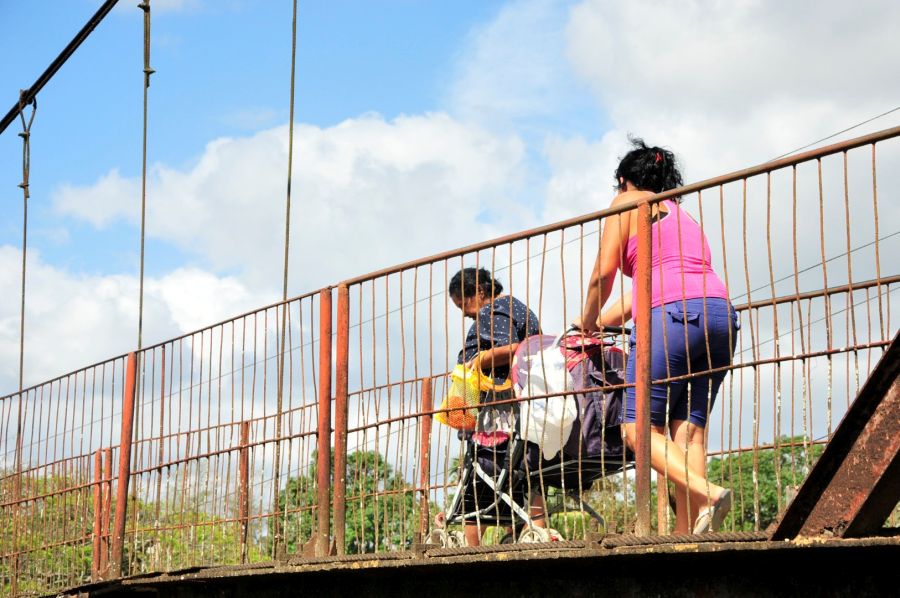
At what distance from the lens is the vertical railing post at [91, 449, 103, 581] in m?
7.90

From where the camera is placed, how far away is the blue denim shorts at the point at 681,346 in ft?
16.2

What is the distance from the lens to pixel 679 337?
16.3 feet

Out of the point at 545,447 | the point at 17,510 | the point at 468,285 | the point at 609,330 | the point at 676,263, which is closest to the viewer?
the point at 676,263

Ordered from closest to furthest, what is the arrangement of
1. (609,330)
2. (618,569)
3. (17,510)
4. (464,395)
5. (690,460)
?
(618,569)
(690,460)
(609,330)
(464,395)
(17,510)

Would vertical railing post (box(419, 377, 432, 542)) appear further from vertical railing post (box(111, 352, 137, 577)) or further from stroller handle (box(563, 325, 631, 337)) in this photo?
vertical railing post (box(111, 352, 137, 577))

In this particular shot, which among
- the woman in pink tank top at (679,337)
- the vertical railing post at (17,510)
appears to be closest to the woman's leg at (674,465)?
the woman in pink tank top at (679,337)

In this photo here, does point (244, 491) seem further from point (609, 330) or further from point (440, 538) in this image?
point (609, 330)

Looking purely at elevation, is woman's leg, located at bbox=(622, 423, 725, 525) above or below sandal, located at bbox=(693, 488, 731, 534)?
above

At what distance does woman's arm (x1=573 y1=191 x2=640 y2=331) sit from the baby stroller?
0.10 m

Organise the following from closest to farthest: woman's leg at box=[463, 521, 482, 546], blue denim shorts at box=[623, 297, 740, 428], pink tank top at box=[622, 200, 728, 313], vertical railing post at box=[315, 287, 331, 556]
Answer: blue denim shorts at box=[623, 297, 740, 428]
pink tank top at box=[622, 200, 728, 313]
vertical railing post at box=[315, 287, 331, 556]
woman's leg at box=[463, 521, 482, 546]

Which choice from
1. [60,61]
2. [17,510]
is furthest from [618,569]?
[60,61]

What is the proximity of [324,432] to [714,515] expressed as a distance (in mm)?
2151

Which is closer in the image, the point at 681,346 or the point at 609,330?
the point at 681,346

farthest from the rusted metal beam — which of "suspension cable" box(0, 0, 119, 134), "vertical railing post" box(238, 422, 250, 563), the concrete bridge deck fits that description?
"suspension cable" box(0, 0, 119, 134)
